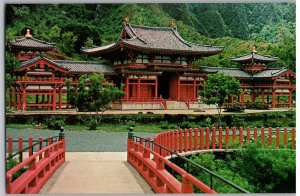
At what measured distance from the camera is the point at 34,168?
16.2 feet

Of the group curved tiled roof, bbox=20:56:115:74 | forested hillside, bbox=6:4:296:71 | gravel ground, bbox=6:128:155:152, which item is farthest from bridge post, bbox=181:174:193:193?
curved tiled roof, bbox=20:56:115:74

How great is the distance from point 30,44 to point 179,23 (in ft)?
8.41

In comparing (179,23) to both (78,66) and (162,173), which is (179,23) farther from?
(162,173)

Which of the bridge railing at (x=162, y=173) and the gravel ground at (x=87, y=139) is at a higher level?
the gravel ground at (x=87, y=139)

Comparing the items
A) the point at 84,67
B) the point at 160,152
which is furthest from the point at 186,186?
the point at 84,67

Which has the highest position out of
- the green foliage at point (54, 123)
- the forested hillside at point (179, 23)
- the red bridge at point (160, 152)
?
the forested hillside at point (179, 23)

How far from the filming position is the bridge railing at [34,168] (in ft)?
14.6

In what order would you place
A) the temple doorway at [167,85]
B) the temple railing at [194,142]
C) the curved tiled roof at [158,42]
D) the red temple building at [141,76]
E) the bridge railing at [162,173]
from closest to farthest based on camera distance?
1. the bridge railing at [162,173]
2. the temple railing at [194,142]
3. the red temple building at [141,76]
4. the curved tiled roof at [158,42]
5. the temple doorway at [167,85]

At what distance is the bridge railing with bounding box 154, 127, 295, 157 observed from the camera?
6.71 meters

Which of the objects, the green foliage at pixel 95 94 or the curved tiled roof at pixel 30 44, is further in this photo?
the green foliage at pixel 95 94

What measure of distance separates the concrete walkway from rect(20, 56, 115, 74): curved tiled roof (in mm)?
1681

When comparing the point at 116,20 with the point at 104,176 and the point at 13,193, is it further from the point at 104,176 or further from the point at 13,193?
the point at 13,193

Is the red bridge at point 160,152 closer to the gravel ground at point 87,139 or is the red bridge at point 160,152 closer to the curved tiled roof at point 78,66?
the gravel ground at point 87,139

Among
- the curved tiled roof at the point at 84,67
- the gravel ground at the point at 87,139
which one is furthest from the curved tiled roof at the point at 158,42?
the gravel ground at the point at 87,139
